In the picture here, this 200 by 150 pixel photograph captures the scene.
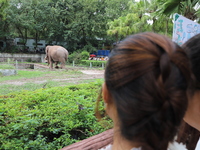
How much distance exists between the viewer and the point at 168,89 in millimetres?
478

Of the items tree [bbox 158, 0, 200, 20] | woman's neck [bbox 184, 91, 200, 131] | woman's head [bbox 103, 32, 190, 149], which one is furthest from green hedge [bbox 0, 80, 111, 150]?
tree [bbox 158, 0, 200, 20]

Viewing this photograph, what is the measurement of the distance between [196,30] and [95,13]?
57.9ft

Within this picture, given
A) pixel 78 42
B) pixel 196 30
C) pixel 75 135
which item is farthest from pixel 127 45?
pixel 78 42

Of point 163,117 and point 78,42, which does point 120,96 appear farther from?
point 78,42

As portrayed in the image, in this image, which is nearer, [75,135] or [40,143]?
[40,143]

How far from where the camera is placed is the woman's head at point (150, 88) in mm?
478

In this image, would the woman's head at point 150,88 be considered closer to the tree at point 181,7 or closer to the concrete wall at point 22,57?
the tree at point 181,7

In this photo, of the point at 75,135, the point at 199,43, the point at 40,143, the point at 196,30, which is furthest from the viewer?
the point at 196,30

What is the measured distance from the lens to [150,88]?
475mm

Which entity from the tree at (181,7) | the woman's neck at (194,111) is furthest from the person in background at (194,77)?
the tree at (181,7)

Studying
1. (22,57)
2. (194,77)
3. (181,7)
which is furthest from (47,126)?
(22,57)

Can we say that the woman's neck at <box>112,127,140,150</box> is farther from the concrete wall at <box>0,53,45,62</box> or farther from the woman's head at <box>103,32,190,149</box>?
the concrete wall at <box>0,53,45,62</box>

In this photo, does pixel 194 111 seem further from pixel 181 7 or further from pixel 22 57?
pixel 22 57

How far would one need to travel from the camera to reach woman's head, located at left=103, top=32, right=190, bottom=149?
478mm
